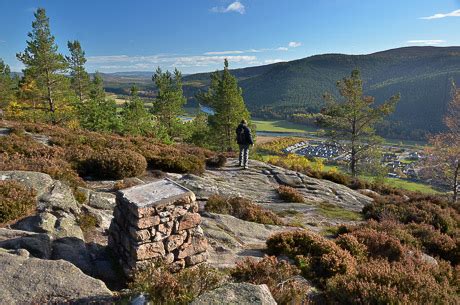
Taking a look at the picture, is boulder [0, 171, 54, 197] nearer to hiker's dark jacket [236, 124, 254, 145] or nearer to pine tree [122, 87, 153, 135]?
hiker's dark jacket [236, 124, 254, 145]

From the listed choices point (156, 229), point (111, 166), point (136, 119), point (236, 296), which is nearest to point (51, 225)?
point (156, 229)

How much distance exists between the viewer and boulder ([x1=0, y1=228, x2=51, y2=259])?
5527mm

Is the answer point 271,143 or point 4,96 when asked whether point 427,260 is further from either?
point 271,143

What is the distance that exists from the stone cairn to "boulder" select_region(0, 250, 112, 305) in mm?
953

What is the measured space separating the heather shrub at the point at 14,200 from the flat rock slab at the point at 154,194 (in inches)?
107

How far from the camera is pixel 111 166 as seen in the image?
1218 cm

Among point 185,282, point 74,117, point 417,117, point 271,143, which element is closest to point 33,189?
point 185,282

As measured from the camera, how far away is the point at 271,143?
391ft

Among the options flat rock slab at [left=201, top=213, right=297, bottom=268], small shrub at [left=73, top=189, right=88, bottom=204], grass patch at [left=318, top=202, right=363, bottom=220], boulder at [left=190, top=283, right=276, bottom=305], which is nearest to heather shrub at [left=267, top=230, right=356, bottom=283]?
flat rock slab at [left=201, top=213, right=297, bottom=268]

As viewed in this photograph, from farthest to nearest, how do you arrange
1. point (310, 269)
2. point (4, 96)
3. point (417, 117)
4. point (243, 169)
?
point (417, 117)
point (4, 96)
point (243, 169)
point (310, 269)

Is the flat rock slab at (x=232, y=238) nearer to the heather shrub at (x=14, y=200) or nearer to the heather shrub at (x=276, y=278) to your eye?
the heather shrub at (x=276, y=278)

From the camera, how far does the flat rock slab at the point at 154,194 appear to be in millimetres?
5691

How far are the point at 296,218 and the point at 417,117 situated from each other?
144420 mm

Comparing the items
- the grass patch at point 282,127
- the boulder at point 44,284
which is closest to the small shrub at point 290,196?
the boulder at point 44,284
